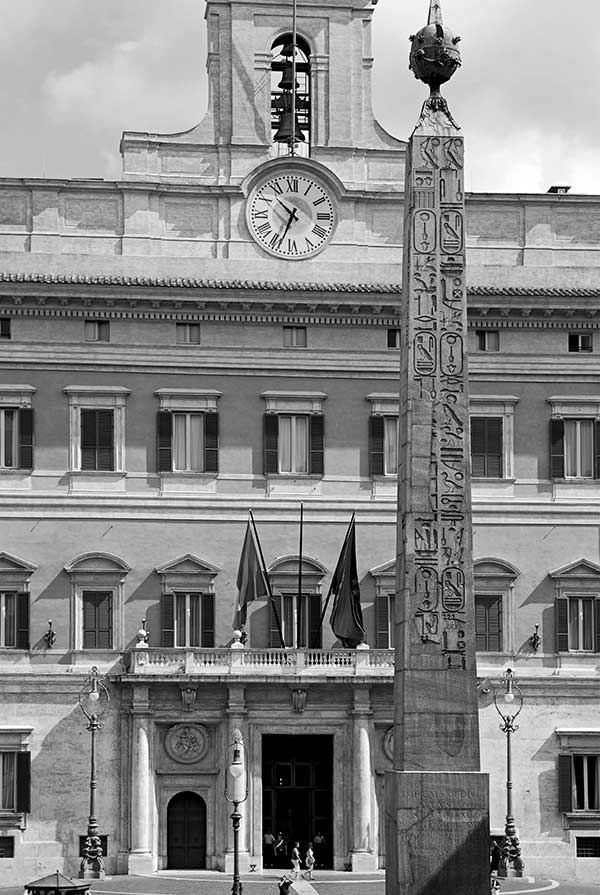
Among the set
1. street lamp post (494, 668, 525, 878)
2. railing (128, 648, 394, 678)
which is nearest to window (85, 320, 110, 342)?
railing (128, 648, 394, 678)

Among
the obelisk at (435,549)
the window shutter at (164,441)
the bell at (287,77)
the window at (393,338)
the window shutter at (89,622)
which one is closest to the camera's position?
the obelisk at (435,549)

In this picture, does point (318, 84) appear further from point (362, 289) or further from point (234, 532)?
point (234, 532)

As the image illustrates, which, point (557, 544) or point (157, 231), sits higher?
point (157, 231)

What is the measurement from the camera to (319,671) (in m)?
50.3

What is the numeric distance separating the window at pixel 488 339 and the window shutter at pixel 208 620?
8.79 metres

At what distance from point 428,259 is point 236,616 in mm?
21644

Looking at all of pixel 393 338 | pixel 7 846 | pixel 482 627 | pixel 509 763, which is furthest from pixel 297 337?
pixel 7 846

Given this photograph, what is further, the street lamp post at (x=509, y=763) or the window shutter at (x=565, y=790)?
the window shutter at (x=565, y=790)

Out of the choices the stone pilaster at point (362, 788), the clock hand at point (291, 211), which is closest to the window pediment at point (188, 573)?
the stone pilaster at point (362, 788)

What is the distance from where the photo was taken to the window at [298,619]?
169 feet

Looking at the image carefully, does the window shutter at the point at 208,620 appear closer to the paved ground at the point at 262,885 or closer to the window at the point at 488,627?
the paved ground at the point at 262,885

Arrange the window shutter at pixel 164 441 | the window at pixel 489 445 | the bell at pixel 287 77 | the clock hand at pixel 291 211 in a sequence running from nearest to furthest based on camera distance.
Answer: the window shutter at pixel 164 441
the window at pixel 489 445
the clock hand at pixel 291 211
the bell at pixel 287 77

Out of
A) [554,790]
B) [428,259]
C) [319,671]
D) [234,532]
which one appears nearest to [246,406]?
[234,532]

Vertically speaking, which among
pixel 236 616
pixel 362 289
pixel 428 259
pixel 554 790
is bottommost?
pixel 554 790
